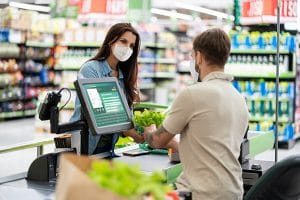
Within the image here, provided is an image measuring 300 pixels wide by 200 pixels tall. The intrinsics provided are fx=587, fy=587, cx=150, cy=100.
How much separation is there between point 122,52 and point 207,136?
4.46ft

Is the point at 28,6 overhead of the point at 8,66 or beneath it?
overhead

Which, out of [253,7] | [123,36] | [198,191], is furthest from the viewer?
[253,7]

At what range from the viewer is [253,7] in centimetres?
1030

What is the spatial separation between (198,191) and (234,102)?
47 centimetres

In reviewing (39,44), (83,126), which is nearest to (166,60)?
(39,44)

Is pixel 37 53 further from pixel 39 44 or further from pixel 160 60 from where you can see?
pixel 160 60

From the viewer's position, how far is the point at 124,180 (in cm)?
136

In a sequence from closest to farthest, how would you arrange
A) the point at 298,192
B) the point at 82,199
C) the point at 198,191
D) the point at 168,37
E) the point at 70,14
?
the point at 82,199
the point at 198,191
the point at 298,192
the point at 70,14
the point at 168,37

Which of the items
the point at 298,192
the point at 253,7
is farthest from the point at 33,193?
the point at 253,7

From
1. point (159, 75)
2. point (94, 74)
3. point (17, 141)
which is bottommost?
point (17, 141)

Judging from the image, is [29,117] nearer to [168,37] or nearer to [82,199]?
[168,37]

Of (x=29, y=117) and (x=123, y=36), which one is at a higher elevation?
(x=123, y=36)

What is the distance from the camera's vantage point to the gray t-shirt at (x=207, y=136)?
2773 mm

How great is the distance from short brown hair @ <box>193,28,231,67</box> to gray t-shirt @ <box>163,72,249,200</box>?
0.28 feet
